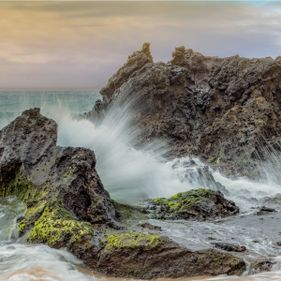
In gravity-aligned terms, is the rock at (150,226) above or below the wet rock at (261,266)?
below

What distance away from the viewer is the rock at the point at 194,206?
428 inches

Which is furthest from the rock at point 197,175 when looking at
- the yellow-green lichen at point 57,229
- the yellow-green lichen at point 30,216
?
the yellow-green lichen at point 57,229

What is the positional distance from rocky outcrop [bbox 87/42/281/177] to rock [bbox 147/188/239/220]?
5.18 metres

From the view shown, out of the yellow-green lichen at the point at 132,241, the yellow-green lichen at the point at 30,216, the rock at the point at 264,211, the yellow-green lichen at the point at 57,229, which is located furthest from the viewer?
the rock at the point at 264,211

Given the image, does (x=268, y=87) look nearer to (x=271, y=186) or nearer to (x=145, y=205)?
(x=271, y=186)

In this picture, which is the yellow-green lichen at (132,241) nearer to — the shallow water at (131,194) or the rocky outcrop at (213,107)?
the shallow water at (131,194)

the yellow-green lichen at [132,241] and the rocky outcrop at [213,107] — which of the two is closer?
the yellow-green lichen at [132,241]

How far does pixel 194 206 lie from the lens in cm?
1109

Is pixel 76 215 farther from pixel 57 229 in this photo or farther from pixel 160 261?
pixel 160 261

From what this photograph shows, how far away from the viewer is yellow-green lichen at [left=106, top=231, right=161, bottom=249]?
→ 7434mm

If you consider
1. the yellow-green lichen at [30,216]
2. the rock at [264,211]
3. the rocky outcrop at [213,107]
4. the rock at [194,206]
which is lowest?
the rock at [264,211]

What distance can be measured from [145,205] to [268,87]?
11.3m

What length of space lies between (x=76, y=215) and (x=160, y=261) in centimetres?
238

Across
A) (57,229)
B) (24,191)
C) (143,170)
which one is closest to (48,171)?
(24,191)
